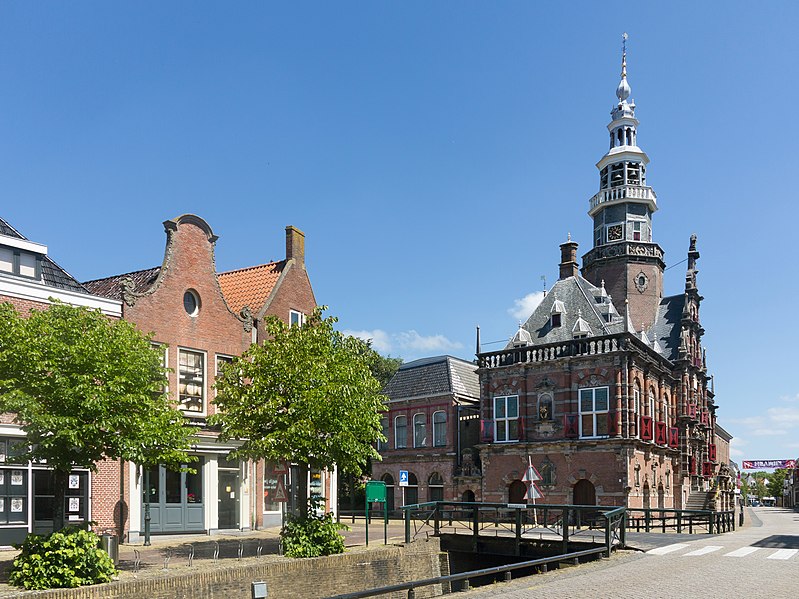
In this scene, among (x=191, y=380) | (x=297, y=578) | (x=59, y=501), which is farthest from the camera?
(x=191, y=380)

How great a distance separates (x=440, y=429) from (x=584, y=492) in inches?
397

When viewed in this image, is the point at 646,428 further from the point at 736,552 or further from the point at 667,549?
the point at 736,552

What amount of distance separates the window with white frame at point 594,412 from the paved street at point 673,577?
16.2 meters

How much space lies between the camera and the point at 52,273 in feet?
76.4

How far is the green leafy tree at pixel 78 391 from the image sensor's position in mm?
15008

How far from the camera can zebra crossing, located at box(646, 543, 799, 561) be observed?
67.5ft

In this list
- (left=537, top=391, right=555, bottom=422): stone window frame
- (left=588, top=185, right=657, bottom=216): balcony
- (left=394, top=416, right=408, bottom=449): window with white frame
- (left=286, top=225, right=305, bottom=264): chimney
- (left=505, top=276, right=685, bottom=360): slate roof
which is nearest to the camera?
(left=286, top=225, right=305, bottom=264): chimney

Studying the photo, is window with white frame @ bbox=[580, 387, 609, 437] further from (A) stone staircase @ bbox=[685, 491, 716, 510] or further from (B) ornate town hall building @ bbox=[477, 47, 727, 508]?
(A) stone staircase @ bbox=[685, 491, 716, 510]

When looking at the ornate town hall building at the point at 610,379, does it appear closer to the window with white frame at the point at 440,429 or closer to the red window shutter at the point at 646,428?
the red window shutter at the point at 646,428

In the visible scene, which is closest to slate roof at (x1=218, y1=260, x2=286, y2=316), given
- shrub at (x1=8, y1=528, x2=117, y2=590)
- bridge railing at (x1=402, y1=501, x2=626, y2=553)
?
bridge railing at (x1=402, y1=501, x2=626, y2=553)

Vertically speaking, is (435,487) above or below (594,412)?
below

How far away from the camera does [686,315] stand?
163 ft

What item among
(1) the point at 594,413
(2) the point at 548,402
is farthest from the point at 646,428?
(2) the point at 548,402

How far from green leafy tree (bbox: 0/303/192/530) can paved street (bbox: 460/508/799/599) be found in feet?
24.1
